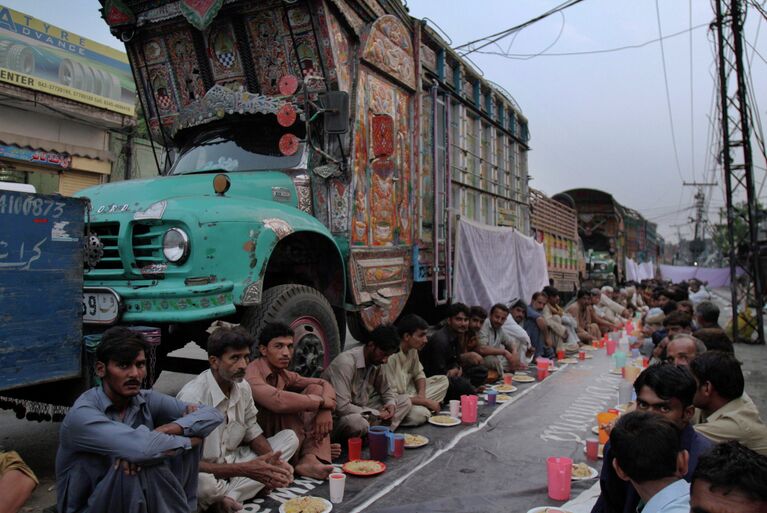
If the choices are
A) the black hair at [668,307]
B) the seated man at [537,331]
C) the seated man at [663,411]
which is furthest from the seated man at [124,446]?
the black hair at [668,307]

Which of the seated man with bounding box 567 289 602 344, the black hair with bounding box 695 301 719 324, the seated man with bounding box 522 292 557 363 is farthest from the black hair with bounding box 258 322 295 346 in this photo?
the seated man with bounding box 567 289 602 344

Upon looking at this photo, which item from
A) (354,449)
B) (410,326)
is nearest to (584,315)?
(410,326)

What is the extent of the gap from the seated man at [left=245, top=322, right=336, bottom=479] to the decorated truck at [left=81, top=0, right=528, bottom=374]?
0.44 m

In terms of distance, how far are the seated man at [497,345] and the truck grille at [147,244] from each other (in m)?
3.81

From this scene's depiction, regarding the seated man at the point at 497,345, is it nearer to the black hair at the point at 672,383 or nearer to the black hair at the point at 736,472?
the black hair at the point at 672,383

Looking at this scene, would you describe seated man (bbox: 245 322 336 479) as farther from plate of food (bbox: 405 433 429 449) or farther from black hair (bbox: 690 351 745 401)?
black hair (bbox: 690 351 745 401)

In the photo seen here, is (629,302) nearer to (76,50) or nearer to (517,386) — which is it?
(517,386)

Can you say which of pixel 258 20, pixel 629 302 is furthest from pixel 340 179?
pixel 629 302

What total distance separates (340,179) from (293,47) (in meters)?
1.28

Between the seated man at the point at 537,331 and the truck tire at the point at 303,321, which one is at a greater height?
the truck tire at the point at 303,321

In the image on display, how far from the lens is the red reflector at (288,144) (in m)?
5.12

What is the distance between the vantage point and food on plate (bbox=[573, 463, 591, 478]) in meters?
3.36

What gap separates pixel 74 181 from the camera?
13.3 m

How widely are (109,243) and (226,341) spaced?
1418mm
